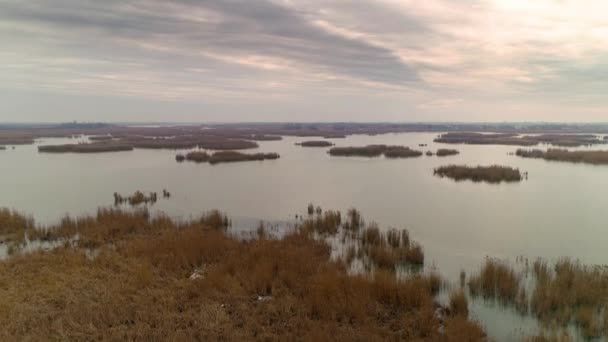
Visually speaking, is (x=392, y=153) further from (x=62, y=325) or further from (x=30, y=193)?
(x=62, y=325)

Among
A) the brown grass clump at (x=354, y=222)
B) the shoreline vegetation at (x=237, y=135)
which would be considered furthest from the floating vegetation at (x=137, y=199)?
the shoreline vegetation at (x=237, y=135)

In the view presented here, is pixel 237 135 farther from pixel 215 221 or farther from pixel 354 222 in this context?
pixel 354 222

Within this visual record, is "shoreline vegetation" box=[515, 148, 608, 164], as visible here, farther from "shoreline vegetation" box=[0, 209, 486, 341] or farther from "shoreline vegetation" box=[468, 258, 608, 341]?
"shoreline vegetation" box=[0, 209, 486, 341]

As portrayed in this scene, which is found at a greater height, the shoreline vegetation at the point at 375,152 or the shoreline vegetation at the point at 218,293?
the shoreline vegetation at the point at 375,152

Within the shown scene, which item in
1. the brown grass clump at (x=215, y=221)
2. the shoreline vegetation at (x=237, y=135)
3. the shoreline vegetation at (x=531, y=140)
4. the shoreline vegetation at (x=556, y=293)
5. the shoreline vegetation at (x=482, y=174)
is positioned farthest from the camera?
the shoreline vegetation at (x=237, y=135)

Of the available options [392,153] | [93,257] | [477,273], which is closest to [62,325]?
[93,257]

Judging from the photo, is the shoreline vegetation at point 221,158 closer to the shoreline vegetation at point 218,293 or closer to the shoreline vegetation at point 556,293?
the shoreline vegetation at point 218,293

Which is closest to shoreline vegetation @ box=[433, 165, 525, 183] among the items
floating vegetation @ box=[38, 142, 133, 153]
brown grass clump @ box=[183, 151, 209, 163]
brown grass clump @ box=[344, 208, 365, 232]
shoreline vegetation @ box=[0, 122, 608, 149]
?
brown grass clump @ box=[344, 208, 365, 232]

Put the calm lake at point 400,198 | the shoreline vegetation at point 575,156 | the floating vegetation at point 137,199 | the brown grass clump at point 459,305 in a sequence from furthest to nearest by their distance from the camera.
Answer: the shoreline vegetation at point 575,156
the floating vegetation at point 137,199
the calm lake at point 400,198
the brown grass clump at point 459,305
